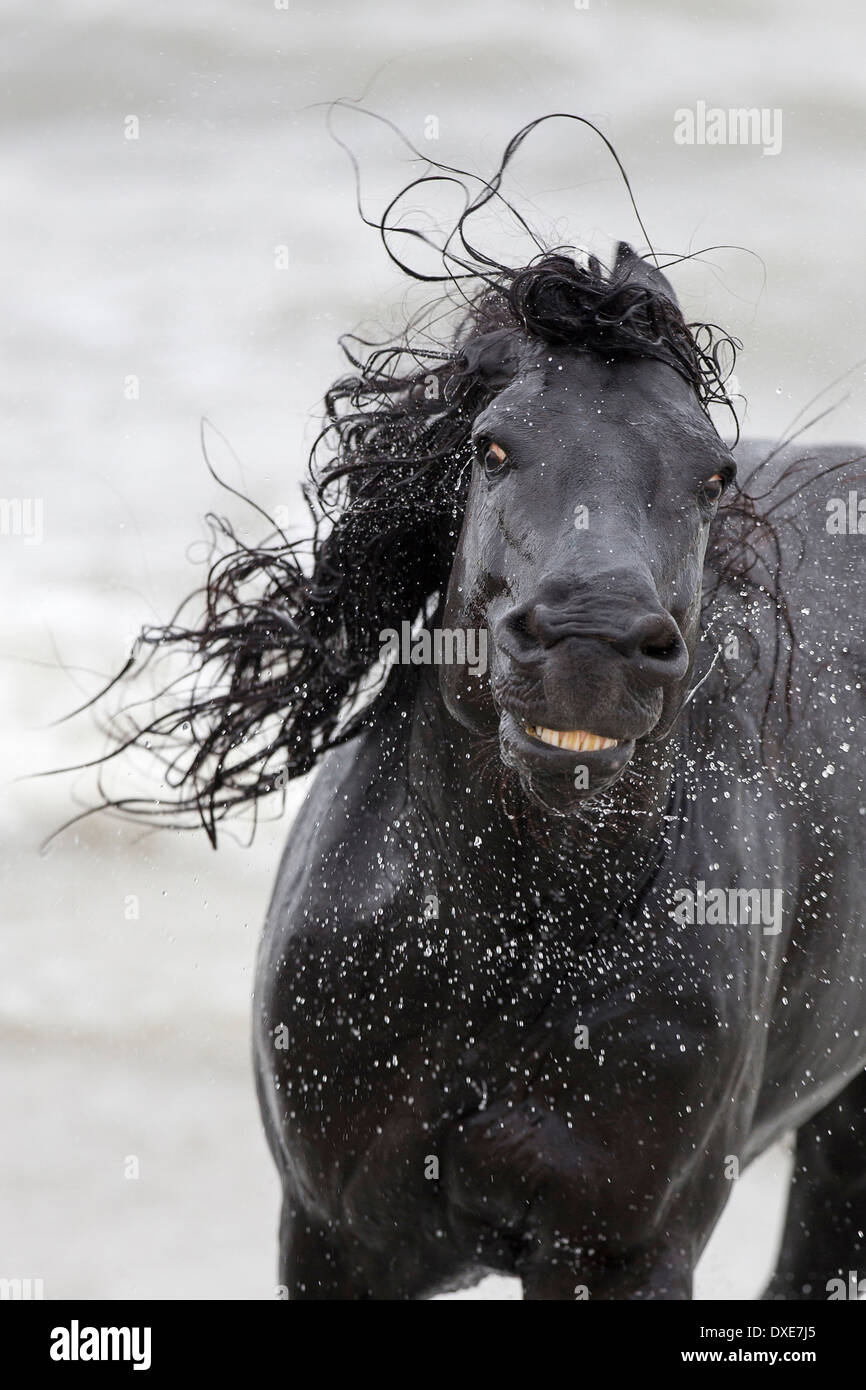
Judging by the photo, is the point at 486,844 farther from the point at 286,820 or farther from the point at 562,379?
the point at 286,820

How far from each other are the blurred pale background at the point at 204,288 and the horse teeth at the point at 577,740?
6.34 m

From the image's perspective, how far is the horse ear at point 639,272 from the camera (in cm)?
281

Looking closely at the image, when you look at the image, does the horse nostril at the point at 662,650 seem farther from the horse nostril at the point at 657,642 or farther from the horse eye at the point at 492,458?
the horse eye at the point at 492,458

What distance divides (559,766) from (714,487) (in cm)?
59

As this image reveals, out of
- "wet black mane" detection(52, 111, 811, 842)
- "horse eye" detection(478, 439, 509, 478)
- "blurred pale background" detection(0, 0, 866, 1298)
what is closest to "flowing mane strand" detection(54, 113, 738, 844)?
"wet black mane" detection(52, 111, 811, 842)

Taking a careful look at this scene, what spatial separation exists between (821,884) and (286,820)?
22.9 feet

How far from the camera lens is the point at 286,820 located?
10172mm

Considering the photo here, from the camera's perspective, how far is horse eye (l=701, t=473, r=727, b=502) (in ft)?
8.54

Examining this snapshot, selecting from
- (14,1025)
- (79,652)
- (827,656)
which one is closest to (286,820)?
(79,652)

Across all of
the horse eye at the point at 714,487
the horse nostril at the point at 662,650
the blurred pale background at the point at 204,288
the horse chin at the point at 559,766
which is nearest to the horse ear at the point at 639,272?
the horse eye at the point at 714,487

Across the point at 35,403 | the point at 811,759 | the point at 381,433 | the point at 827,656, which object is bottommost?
the point at 811,759

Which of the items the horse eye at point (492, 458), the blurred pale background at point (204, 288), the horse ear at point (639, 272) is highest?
the blurred pale background at point (204, 288)

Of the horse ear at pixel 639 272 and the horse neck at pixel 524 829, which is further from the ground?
the horse ear at pixel 639 272

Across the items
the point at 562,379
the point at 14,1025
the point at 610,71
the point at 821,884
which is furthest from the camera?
the point at 610,71
